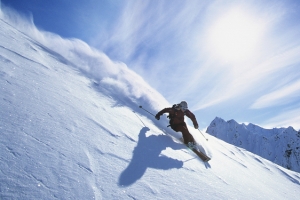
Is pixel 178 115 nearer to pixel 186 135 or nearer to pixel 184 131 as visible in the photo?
pixel 184 131

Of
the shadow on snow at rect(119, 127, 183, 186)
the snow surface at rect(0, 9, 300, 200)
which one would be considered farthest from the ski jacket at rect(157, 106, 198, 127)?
the shadow on snow at rect(119, 127, 183, 186)

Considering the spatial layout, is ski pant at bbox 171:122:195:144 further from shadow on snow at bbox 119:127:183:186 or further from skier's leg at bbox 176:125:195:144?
shadow on snow at bbox 119:127:183:186

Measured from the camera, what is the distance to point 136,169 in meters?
3.55

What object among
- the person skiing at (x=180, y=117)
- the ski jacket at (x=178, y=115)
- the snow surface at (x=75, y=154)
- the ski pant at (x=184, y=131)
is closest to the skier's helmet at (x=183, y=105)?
the person skiing at (x=180, y=117)

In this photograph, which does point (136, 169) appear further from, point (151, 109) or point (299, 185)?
point (299, 185)

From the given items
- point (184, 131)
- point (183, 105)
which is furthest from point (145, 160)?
point (183, 105)

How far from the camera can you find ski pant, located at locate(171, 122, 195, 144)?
6.90 meters

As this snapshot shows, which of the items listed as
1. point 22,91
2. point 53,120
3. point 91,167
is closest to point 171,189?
point 91,167

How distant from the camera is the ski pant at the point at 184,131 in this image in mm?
6898

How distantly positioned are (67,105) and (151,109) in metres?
4.69

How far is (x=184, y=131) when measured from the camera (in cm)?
717

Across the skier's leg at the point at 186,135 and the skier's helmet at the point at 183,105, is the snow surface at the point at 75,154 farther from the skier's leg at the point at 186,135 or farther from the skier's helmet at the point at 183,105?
the skier's helmet at the point at 183,105

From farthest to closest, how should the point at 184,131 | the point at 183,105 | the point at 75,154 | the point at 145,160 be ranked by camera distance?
the point at 183,105, the point at 184,131, the point at 145,160, the point at 75,154

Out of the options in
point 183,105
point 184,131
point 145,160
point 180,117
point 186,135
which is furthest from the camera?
point 183,105
